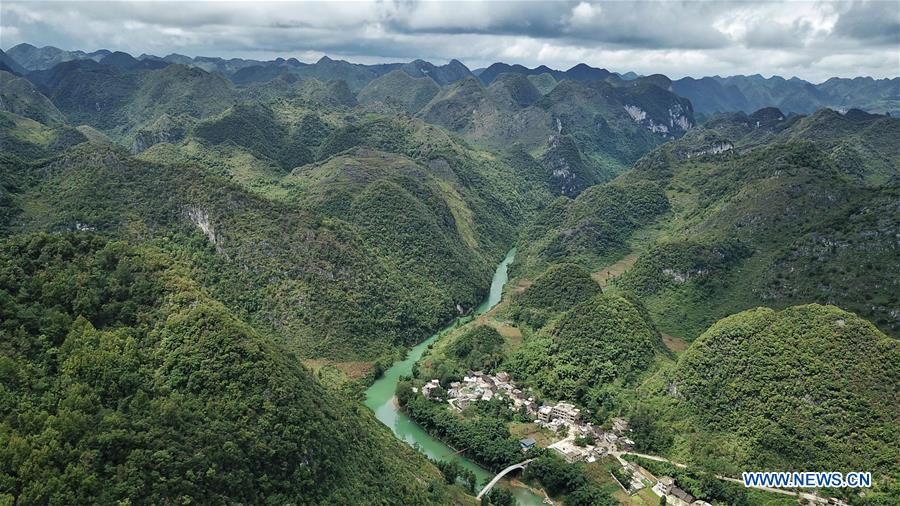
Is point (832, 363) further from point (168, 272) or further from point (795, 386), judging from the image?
point (168, 272)

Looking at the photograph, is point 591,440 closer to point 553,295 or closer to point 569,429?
point 569,429

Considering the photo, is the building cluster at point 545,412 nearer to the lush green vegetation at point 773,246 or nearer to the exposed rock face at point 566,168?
the lush green vegetation at point 773,246

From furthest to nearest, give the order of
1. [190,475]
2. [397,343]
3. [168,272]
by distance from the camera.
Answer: [397,343], [168,272], [190,475]

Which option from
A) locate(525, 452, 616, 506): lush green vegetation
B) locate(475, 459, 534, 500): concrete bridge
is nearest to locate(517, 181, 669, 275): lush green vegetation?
locate(475, 459, 534, 500): concrete bridge

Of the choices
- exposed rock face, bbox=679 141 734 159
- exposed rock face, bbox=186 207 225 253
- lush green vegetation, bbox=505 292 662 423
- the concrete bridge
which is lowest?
the concrete bridge

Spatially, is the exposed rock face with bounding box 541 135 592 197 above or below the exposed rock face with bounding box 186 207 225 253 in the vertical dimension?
below

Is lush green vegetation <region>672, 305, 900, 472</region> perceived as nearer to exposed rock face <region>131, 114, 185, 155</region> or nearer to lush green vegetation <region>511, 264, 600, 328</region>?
lush green vegetation <region>511, 264, 600, 328</region>

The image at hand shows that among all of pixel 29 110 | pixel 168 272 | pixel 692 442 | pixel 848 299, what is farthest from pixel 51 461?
pixel 29 110
